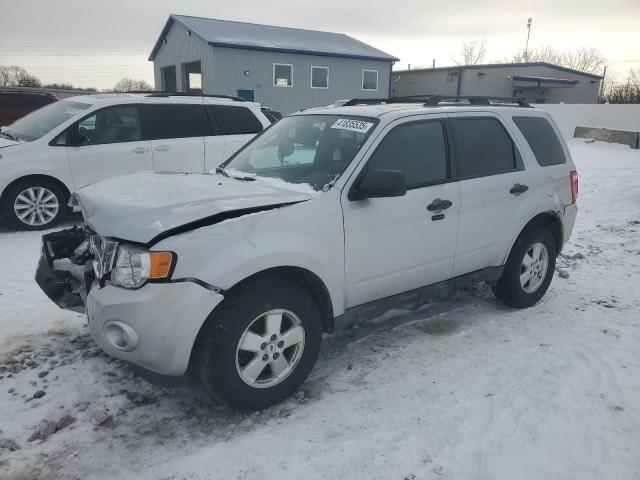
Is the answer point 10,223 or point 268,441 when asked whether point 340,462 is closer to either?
point 268,441

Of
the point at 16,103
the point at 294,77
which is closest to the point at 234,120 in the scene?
the point at 16,103

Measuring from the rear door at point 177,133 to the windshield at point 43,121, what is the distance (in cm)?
94

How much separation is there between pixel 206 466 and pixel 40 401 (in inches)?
49.5

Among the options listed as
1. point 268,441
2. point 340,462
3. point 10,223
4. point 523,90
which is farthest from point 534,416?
point 523,90

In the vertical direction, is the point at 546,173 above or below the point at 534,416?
above

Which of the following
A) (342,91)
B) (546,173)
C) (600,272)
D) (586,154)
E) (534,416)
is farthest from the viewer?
(342,91)

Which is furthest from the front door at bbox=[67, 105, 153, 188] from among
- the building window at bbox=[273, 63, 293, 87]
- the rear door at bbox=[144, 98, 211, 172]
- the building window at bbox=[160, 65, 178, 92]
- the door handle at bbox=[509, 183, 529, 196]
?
the building window at bbox=[160, 65, 178, 92]

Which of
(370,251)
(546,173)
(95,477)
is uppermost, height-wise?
(546,173)

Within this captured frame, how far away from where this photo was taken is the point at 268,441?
9.45ft

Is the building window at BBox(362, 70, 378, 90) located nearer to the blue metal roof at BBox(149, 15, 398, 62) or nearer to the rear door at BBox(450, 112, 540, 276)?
the blue metal roof at BBox(149, 15, 398, 62)

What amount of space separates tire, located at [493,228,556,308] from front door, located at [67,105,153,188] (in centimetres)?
531

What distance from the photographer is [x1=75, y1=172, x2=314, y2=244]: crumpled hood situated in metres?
2.84

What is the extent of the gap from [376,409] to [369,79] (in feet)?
92.6

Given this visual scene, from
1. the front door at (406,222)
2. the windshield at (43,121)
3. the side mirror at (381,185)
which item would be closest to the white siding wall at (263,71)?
the windshield at (43,121)
